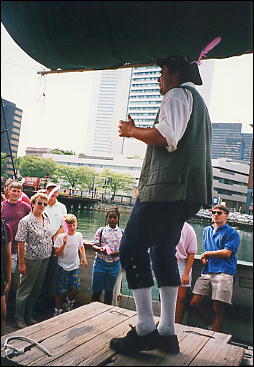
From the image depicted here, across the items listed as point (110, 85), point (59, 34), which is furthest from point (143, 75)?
point (59, 34)

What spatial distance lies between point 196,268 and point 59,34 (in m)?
3.19

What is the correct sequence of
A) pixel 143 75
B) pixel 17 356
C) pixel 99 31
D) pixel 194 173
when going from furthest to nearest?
pixel 143 75, pixel 99 31, pixel 194 173, pixel 17 356

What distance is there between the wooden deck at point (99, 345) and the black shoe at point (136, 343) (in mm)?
33

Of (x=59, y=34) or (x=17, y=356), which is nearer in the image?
(x=17, y=356)

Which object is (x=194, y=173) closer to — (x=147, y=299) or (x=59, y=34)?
(x=147, y=299)

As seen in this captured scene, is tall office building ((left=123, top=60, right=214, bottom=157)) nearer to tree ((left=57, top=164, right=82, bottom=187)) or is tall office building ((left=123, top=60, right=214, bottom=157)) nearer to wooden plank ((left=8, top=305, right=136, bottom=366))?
wooden plank ((left=8, top=305, right=136, bottom=366))

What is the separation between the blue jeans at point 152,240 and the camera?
6.06 ft

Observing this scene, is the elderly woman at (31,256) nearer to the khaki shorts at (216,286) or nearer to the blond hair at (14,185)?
the blond hair at (14,185)

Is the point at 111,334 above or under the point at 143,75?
under

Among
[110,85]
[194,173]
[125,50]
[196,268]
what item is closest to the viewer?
[194,173]

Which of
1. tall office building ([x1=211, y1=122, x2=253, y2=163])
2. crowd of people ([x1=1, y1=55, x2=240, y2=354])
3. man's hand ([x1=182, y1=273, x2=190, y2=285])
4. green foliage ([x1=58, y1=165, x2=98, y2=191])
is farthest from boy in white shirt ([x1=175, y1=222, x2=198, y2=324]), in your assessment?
green foliage ([x1=58, y1=165, x2=98, y2=191])

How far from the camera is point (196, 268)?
429 centimetres

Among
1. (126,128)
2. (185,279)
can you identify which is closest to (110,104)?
(185,279)

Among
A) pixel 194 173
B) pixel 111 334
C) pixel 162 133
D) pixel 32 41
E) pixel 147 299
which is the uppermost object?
pixel 32 41
